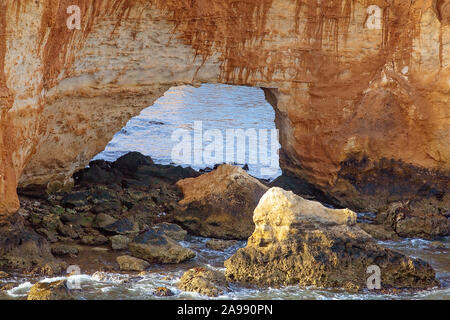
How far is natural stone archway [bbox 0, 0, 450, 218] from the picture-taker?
12719mm

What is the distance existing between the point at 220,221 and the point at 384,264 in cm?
315

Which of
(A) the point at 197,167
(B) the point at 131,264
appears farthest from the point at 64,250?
(A) the point at 197,167

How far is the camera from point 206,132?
2100 centimetres

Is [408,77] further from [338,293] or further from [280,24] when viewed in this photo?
[338,293]

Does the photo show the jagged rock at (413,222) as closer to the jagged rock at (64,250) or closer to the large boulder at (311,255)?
the large boulder at (311,255)

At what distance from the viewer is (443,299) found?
9.62 m

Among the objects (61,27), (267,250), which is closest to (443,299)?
(267,250)

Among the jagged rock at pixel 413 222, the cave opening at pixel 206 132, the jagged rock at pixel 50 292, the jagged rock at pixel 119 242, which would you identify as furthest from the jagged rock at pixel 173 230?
the cave opening at pixel 206 132

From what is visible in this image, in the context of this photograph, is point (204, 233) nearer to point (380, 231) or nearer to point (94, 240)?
point (94, 240)

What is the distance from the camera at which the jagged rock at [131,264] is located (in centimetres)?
1045

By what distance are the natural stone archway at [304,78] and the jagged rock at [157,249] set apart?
8.18ft

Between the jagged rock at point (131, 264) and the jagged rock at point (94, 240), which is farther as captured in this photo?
the jagged rock at point (94, 240)

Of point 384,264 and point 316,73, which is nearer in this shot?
point 384,264

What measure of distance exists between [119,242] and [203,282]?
7.32ft
